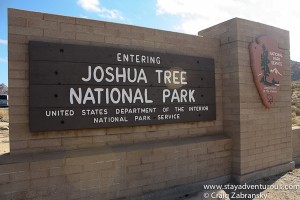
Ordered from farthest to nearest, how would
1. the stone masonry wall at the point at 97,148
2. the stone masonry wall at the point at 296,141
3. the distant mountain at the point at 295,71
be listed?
the distant mountain at the point at 295,71, the stone masonry wall at the point at 296,141, the stone masonry wall at the point at 97,148

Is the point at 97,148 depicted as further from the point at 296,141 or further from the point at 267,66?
the point at 296,141

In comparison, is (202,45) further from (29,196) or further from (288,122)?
(29,196)

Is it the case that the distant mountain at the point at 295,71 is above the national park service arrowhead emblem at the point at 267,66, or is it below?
above

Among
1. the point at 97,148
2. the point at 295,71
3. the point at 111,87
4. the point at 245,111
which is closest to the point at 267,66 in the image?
the point at 245,111

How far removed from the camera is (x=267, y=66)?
19.7 feet

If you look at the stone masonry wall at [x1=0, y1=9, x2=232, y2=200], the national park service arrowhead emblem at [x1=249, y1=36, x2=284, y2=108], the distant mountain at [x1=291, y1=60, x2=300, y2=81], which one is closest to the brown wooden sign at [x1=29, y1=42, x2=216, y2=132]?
the stone masonry wall at [x1=0, y1=9, x2=232, y2=200]

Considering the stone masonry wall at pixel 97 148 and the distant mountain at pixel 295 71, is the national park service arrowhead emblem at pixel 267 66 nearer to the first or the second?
the stone masonry wall at pixel 97 148

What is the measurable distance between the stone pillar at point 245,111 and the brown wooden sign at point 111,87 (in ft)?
1.69

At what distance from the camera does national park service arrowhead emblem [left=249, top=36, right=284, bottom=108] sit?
5.73 meters

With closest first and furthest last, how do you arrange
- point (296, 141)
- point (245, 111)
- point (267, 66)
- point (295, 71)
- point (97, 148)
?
point (97, 148)
point (245, 111)
point (267, 66)
point (296, 141)
point (295, 71)

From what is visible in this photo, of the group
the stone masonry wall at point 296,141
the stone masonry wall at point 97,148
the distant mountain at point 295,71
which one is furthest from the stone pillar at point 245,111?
the distant mountain at point 295,71

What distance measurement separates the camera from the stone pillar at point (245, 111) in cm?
548

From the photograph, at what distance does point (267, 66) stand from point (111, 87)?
3.62m

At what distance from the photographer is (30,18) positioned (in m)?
3.77
